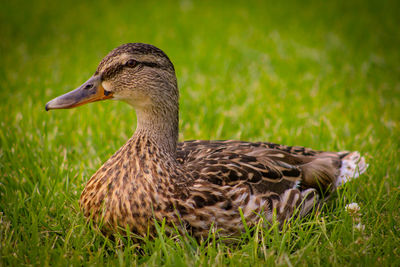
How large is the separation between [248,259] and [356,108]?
138 inches

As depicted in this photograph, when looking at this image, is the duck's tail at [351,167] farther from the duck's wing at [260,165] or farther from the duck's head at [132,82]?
the duck's head at [132,82]

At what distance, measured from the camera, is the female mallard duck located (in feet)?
9.11

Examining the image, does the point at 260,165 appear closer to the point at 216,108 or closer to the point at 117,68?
the point at 117,68

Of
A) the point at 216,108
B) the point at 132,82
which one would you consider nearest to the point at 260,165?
the point at 132,82

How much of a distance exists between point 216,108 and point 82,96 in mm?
2497

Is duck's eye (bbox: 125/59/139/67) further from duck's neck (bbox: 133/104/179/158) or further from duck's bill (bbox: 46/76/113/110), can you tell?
duck's neck (bbox: 133/104/179/158)

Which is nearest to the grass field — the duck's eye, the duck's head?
the duck's head

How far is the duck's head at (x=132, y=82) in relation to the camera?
2.94 m

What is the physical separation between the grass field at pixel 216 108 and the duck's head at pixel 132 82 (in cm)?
85

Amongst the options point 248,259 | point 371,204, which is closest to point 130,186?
point 248,259

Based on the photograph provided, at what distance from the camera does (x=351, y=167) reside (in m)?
3.68

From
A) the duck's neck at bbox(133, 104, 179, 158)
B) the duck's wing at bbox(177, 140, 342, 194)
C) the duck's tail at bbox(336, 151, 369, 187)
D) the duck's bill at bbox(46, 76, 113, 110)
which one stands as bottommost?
the duck's tail at bbox(336, 151, 369, 187)

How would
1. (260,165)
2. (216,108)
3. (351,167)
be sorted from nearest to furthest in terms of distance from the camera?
(260,165)
(351,167)
(216,108)

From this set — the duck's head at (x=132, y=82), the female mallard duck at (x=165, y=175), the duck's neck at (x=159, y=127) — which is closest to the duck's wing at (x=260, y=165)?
the female mallard duck at (x=165, y=175)
